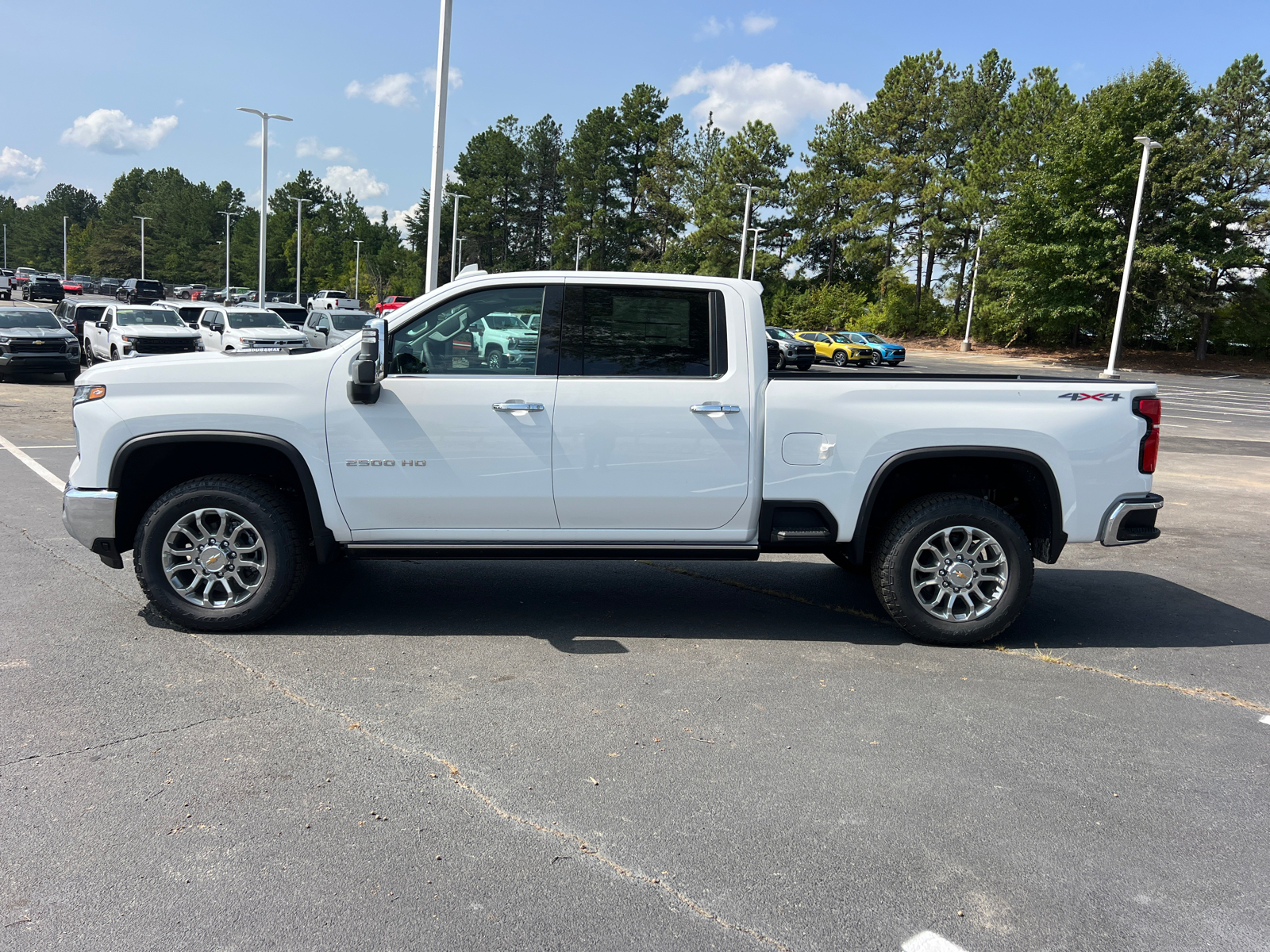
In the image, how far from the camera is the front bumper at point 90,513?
204 inches

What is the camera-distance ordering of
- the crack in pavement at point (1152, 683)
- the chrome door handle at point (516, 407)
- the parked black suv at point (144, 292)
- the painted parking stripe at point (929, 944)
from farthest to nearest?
1. the parked black suv at point (144, 292)
2. the chrome door handle at point (516, 407)
3. the crack in pavement at point (1152, 683)
4. the painted parking stripe at point (929, 944)

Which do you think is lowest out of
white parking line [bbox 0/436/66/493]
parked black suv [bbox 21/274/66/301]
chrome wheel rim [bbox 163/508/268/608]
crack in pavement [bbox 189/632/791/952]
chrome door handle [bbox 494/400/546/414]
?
white parking line [bbox 0/436/66/493]

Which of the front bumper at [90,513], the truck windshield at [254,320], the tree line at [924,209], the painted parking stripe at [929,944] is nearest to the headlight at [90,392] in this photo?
the front bumper at [90,513]

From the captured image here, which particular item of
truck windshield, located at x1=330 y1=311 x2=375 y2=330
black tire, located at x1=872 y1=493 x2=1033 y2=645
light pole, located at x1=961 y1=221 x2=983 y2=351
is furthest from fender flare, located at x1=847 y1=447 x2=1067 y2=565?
light pole, located at x1=961 y1=221 x2=983 y2=351

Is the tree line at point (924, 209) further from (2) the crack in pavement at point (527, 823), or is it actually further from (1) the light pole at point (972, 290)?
(2) the crack in pavement at point (527, 823)

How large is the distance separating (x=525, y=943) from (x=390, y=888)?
0.50 m

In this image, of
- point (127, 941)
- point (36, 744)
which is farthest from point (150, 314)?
point (127, 941)

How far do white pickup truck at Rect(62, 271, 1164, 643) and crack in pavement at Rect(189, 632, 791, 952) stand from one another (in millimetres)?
932

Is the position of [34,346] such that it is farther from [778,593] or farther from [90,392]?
[778,593]

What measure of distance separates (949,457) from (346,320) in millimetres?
25197

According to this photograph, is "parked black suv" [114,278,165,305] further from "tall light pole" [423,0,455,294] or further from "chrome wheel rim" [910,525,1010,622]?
"chrome wheel rim" [910,525,1010,622]

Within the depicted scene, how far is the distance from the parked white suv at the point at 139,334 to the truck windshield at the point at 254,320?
1680 mm

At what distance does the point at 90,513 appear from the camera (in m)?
5.20

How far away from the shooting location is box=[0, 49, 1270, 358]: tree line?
47.2 meters
